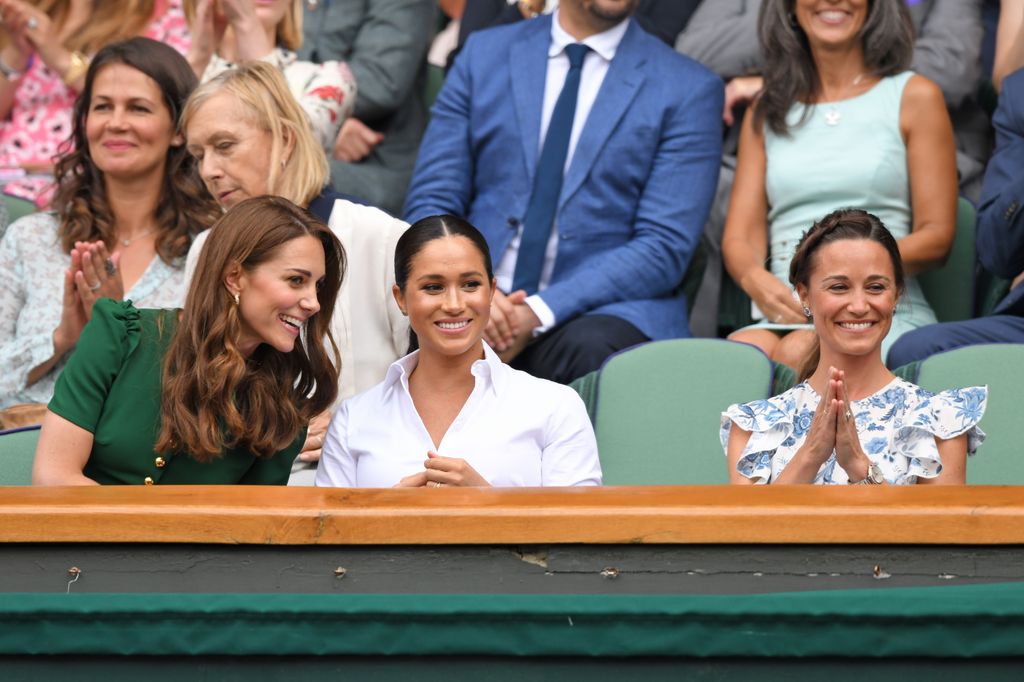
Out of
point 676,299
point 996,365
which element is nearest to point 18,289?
point 676,299

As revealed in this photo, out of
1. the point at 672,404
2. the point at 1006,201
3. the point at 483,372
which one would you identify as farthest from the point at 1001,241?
the point at 483,372

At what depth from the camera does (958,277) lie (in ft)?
12.2

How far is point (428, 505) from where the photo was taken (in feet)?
5.60

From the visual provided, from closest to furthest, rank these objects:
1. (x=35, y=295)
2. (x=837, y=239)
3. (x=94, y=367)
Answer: (x=94, y=367) < (x=837, y=239) < (x=35, y=295)

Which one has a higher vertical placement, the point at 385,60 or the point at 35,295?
the point at 385,60

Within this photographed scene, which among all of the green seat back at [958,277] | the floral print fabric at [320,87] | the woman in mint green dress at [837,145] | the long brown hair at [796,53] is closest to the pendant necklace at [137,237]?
the floral print fabric at [320,87]

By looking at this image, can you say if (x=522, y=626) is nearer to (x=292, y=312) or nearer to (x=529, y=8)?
(x=292, y=312)

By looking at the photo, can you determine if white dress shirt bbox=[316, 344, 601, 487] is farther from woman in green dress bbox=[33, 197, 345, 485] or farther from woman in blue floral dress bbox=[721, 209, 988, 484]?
woman in blue floral dress bbox=[721, 209, 988, 484]

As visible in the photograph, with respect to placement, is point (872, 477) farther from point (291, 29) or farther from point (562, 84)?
point (291, 29)

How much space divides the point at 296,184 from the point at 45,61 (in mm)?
1291

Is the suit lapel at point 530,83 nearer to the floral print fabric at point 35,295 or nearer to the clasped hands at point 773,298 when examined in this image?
the clasped hands at point 773,298

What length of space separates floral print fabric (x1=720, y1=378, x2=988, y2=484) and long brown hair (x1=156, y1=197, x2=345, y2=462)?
0.70 m

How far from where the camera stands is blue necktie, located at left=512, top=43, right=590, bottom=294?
3582 mm

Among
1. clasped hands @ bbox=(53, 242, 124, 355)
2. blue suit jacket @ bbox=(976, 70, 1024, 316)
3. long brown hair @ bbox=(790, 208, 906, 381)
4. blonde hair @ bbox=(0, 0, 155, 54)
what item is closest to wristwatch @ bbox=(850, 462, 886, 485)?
long brown hair @ bbox=(790, 208, 906, 381)
